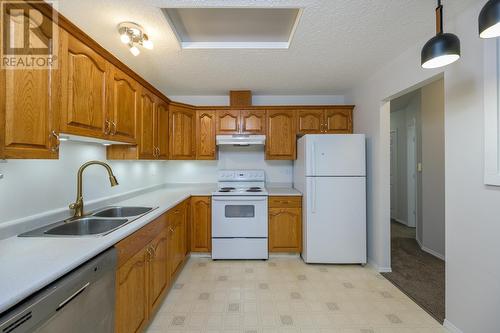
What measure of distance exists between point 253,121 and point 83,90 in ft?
7.04

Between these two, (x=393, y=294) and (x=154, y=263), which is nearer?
(x=154, y=263)

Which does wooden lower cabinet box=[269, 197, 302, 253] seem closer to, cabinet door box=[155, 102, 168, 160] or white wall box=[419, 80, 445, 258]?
cabinet door box=[155, 102, 168, 160]

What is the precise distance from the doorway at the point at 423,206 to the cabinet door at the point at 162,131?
10.1 ft

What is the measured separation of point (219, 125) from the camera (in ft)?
10.6

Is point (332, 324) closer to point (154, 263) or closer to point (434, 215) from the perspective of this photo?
point (154, 263)

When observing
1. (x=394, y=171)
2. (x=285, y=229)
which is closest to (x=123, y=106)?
(x=285, y=229)

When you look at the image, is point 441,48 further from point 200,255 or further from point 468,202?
point 200,255

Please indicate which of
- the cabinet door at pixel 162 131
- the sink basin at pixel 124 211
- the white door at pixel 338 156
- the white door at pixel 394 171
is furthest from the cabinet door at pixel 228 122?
the white door at pixel 394 171

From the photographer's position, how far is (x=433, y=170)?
3.07 m

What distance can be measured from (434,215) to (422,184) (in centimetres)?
48

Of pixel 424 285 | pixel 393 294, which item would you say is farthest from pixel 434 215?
pixel 393 294

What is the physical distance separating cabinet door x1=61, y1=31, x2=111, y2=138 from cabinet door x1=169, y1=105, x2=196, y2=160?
1417 mm

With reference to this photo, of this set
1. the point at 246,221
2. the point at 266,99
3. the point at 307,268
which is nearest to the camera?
the point at 307,268

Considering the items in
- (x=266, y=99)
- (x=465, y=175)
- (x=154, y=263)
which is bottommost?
(x=154, y=263)
